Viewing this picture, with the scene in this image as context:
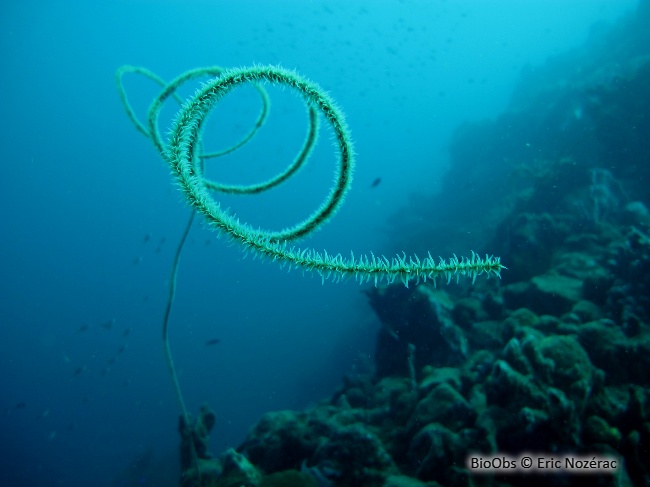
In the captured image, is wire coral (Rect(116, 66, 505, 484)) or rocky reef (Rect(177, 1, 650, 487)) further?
rocky reef (Rect(177, 1, 650, 487))

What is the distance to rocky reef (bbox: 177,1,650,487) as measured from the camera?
204 inches

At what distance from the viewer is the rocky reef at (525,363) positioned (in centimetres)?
518

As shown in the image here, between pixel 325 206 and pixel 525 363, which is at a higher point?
pixel 525 363

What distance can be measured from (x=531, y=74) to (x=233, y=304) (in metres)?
54.7

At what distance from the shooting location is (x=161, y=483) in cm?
2508

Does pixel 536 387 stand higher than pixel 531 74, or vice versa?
pixel 531 74

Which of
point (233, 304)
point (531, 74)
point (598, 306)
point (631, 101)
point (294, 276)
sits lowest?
point (598, 306)

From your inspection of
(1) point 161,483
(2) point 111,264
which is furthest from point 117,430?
(2) point 111,264

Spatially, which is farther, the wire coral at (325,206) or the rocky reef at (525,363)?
the rocky reef at (525,363)

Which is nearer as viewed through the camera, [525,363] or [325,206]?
[325,206]

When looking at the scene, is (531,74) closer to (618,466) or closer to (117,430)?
(618,466)

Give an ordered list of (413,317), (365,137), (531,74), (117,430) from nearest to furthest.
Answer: (413,317) → (531,74) → (117,430) → (365,137)

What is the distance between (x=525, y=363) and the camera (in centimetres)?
586

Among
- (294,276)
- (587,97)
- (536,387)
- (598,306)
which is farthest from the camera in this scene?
(294,276)
